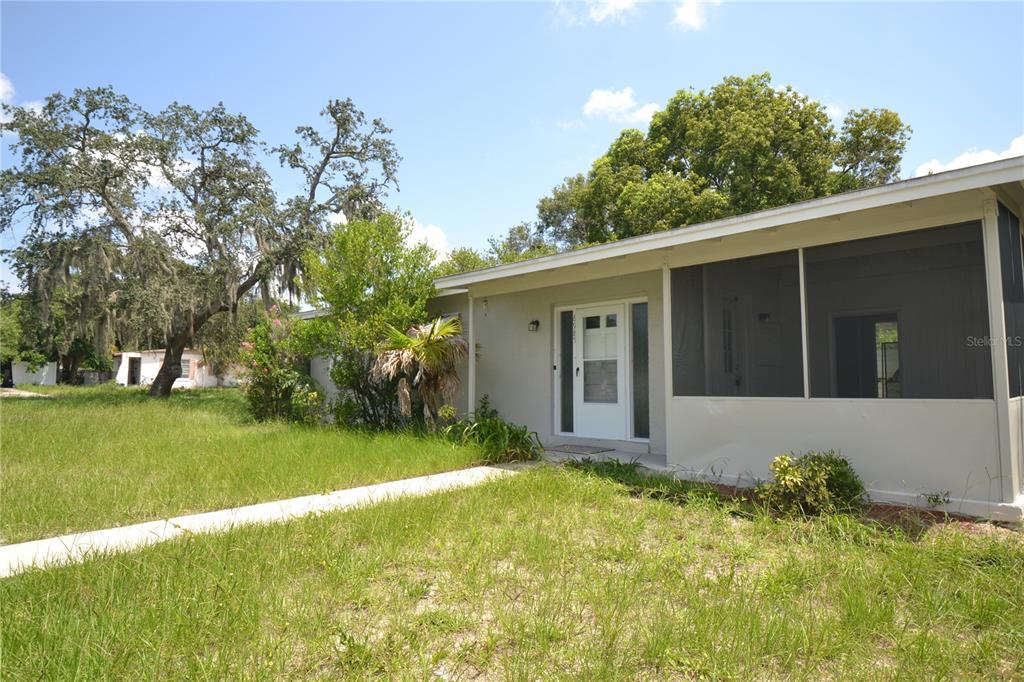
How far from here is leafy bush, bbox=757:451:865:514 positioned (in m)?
4.58

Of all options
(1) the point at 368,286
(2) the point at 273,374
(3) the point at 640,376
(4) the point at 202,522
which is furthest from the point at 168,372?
(3) the point at 640,376

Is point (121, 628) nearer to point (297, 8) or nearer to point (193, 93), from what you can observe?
point (297, 8)

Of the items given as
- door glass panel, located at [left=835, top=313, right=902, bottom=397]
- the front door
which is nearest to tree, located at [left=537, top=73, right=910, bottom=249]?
door glass panel, located at [left=835, top=313, right=902, bottom=397]

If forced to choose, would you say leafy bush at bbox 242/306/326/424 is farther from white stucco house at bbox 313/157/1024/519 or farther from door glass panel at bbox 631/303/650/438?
door glass panel at bbox 631/303/650/438

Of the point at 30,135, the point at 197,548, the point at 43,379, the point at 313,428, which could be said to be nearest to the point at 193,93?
the point at 30,135

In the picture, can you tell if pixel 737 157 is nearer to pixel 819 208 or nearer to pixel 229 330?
pixel 819 208

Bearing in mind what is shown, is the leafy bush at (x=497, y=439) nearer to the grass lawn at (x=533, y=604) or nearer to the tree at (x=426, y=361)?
the tree at (x=426, y=361)

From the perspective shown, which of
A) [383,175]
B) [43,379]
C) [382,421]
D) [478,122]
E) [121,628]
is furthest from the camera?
[43,379]

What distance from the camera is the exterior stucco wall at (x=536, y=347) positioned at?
24.8ft

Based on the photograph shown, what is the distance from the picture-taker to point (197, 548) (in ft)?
12.0

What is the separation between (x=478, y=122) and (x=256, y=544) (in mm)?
10931

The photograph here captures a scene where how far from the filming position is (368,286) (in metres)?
8.93

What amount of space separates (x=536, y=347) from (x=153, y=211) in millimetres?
14916

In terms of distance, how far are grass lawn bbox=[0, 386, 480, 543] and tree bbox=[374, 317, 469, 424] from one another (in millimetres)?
709
